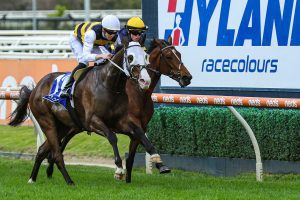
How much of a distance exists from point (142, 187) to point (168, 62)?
1358mm

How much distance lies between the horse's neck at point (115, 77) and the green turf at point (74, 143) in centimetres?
408

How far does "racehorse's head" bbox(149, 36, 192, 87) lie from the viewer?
9.49 meters

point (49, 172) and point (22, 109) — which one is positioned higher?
point (22, 109)

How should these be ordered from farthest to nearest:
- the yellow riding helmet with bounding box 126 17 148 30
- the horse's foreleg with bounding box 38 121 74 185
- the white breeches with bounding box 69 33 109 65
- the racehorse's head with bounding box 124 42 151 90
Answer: the white breeches with bounding box 69 33 109 65
the horse's foreleg with bounding box 38 121 74 185
the yellow riding helmet with bounding box 126 17 148 30
the racehorse's head with bounding box 124 42 151 90

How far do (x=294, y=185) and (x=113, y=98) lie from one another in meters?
1.99

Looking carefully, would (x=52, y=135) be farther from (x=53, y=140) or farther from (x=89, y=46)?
(x=89, y=46)

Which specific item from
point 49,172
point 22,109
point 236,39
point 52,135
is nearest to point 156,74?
point 52,135

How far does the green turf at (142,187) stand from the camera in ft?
27.3

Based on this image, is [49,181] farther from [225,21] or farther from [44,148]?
[225,21]

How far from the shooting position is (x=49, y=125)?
397 inches

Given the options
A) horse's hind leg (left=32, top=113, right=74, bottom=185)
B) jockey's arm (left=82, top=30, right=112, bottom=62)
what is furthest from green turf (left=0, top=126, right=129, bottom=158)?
jockey's arm (left=82, top=30, right=112, bottom=62)

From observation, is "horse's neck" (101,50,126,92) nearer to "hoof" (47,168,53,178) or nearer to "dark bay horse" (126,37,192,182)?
"dark bay horse" (126,37,192,182)

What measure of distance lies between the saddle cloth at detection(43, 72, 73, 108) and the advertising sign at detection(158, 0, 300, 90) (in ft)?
8.99

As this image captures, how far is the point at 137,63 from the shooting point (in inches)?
351
